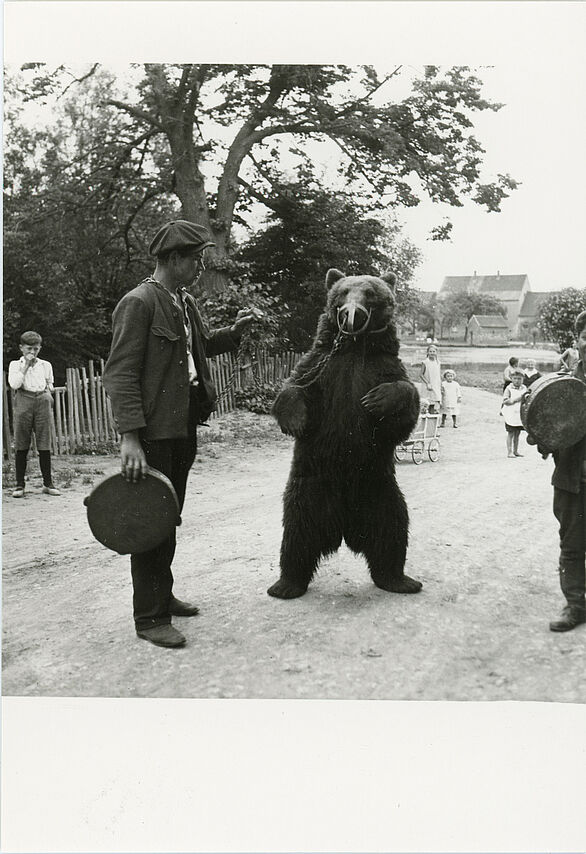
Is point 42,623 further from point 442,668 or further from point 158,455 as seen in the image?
point 442,668

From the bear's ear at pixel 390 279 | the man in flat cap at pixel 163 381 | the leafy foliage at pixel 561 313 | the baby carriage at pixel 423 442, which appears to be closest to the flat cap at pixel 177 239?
the man in flat cap at pixel 163 381

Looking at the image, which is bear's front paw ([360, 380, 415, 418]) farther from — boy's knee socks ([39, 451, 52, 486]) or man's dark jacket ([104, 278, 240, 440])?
boy's knee socks ([39, 451, 52, 486])

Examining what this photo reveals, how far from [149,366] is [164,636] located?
1134mm


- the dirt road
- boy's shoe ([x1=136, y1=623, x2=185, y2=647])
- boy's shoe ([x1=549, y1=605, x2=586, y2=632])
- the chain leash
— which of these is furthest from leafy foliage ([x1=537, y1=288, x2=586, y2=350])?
boy's shoe ([x1=136, y1=623, x2=185, y2=647])

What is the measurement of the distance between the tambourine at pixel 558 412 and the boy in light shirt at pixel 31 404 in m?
2.37

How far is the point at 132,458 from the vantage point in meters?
2.68

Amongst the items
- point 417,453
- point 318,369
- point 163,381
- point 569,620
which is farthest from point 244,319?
point 569,620

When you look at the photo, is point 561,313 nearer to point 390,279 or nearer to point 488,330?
point 488,330

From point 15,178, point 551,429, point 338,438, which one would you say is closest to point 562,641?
point 551,429

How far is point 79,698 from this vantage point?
9.63 feet

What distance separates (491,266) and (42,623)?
277 centimetres

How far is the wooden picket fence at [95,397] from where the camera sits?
3299mm

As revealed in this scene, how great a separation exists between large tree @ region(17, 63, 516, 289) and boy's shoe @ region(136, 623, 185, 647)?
1614 mm

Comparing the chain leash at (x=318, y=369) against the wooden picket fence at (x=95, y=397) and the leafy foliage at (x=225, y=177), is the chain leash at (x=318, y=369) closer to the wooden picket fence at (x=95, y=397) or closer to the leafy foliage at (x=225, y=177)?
the wooden picket fence at (x=95, y=397)
